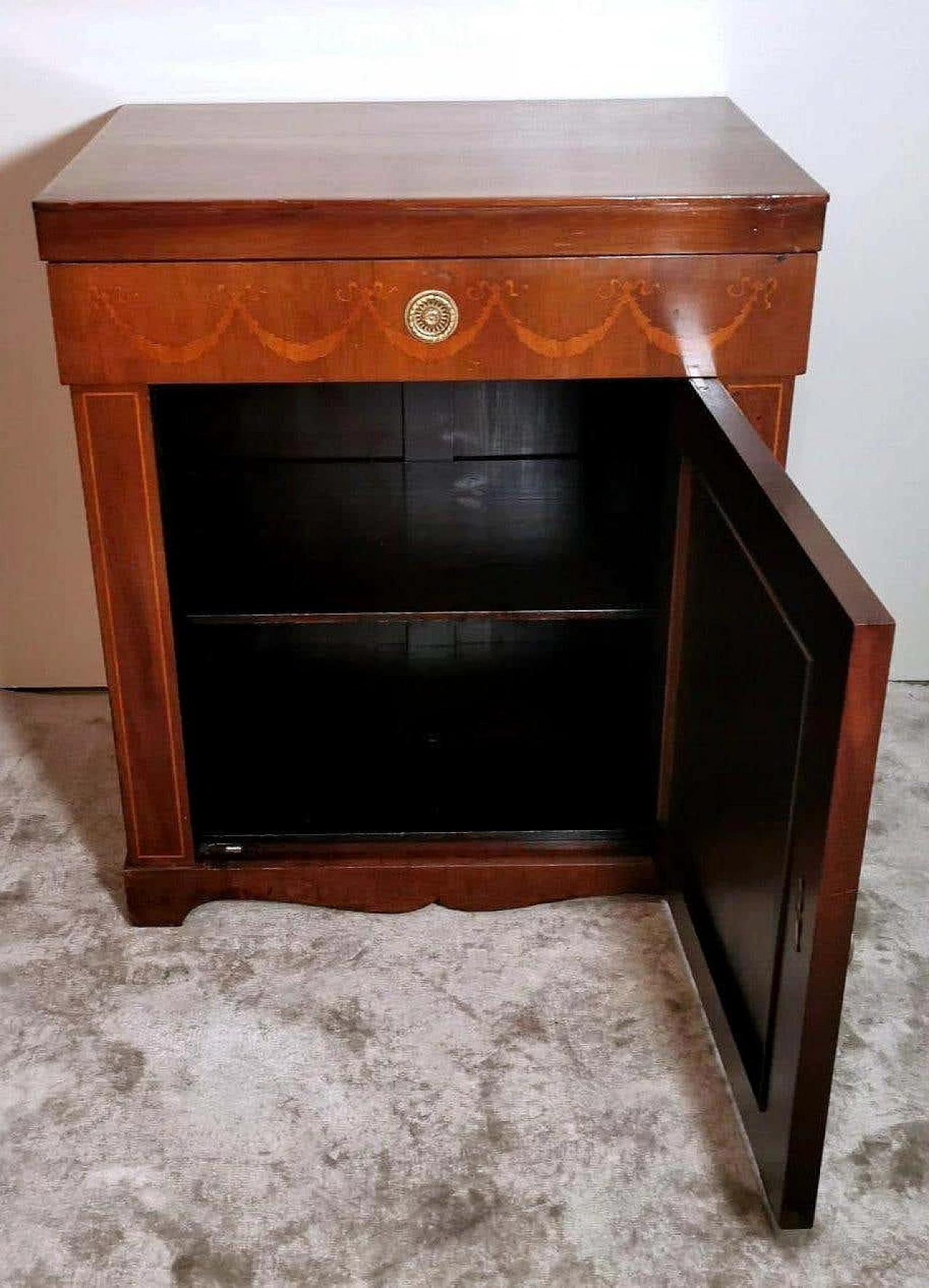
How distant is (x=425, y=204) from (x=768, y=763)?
2.25 ft

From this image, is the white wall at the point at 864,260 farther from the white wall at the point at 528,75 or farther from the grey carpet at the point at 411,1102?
the grey carpet at the point at 411,1102

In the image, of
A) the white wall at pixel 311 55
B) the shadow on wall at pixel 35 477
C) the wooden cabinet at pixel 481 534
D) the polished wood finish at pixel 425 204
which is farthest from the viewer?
the shadow on wall at pixel 35 477

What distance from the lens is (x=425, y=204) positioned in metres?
1.48

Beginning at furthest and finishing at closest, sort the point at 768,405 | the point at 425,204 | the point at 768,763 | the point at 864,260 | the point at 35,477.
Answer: the point at 35,477, the point at 864,260, the point at 768,405, the point at 425,204, the point at 768,763

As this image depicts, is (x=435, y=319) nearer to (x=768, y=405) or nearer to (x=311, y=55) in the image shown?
(x=768, y=405)

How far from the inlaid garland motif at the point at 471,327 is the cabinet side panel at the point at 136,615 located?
3.9 inches

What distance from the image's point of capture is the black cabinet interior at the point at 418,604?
185cm

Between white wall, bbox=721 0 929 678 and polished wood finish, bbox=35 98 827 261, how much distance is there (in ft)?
1.37

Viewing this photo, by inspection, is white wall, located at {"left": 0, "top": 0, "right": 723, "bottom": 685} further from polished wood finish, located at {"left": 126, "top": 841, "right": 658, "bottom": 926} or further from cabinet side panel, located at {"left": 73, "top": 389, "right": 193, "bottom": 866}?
polished wood finish, located at {"left": 126, "top": 841, "right": 658, "bottom": 926}

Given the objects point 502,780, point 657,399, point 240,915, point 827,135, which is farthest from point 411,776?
point 827,135

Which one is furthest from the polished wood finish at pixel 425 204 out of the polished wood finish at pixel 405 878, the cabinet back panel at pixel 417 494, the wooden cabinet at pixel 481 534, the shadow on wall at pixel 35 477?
the polished wood finish at pixel 405 878

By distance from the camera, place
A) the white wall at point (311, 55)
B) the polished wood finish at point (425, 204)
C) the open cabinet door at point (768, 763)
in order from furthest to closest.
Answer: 1. the white wall at point (311, 55)
2. the polished wood finish at point (425, 204)
3. the open cabinet door at point (768, 763)

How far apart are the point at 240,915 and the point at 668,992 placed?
581 mm

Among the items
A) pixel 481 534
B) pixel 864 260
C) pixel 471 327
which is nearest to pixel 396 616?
pixel 481 534
